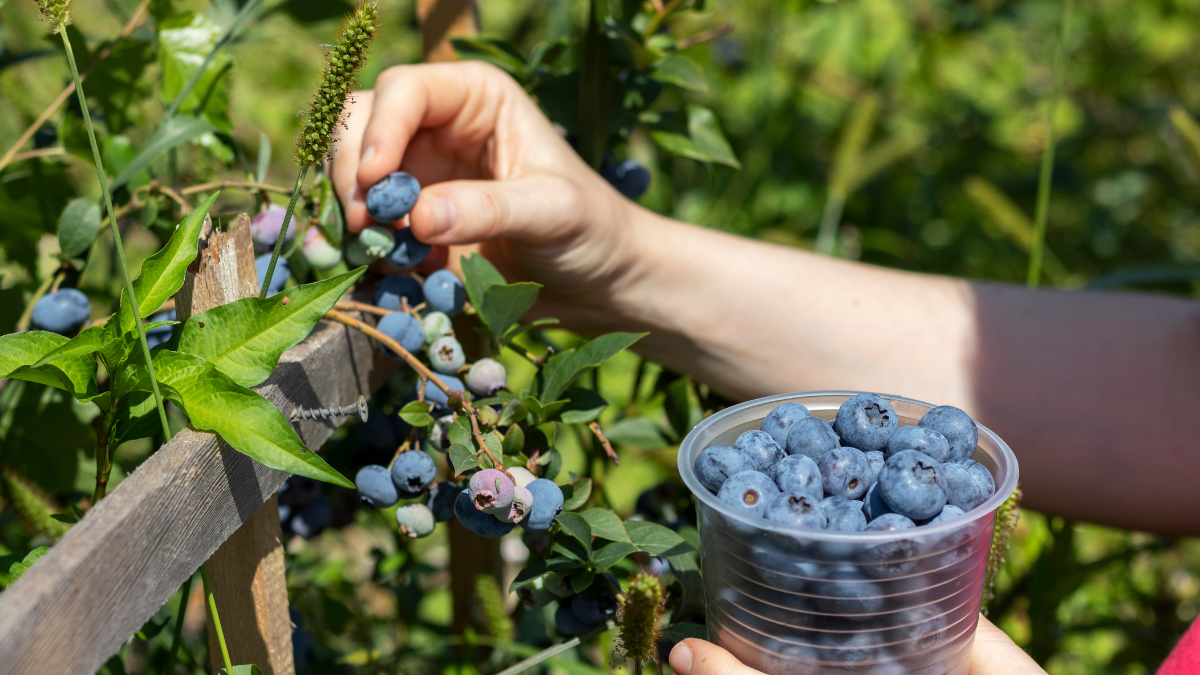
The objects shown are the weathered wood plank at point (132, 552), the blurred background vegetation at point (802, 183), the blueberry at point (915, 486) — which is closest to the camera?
the weathered wood plank at point (132, 552)

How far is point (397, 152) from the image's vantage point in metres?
0.77

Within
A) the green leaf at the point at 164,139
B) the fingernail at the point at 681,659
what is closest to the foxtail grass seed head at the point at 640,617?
the fingernail at the point at 681,659

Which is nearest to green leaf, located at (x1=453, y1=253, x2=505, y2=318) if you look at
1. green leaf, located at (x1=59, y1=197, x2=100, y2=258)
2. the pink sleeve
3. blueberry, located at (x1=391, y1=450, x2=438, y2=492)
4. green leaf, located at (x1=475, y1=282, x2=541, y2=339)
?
green leaf, located at (x1=475, y1=282, x2=541, y2=339)

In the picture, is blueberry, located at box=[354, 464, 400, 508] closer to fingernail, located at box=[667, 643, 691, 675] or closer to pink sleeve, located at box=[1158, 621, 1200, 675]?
fingernail, located at box=[667, 643, 691, 675]

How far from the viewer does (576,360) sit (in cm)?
66

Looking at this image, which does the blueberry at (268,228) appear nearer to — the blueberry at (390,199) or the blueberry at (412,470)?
the blueberry at (390,199)

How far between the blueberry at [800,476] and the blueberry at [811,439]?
16mm

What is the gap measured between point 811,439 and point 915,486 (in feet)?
0.24

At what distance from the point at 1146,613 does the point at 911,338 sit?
25.1 inches

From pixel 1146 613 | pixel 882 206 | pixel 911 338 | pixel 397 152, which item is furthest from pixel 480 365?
pixel 882 206

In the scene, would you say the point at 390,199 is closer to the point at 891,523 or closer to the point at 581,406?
the point at 581,406

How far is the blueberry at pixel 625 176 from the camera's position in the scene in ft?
3.43

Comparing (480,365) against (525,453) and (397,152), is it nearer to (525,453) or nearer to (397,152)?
(525,453)

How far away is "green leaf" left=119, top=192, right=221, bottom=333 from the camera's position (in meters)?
0.51
